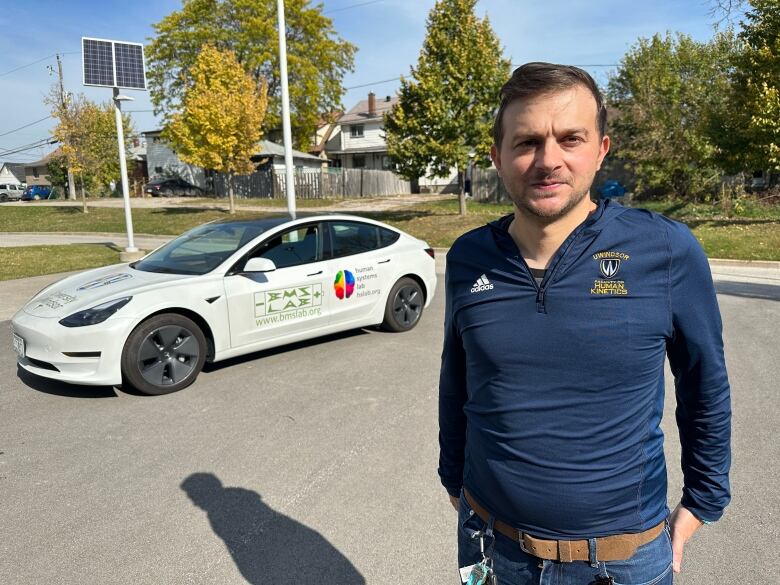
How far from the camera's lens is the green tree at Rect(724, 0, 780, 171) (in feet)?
48.7

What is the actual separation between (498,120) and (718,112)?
60.6 ft

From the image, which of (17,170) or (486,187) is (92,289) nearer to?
(486,187)

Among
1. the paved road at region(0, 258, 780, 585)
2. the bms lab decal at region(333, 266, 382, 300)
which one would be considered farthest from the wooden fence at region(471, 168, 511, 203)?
the paved road at region(0, 258, 780, 585)

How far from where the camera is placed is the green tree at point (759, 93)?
14844mm

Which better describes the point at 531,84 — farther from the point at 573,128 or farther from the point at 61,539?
the point at 61,539

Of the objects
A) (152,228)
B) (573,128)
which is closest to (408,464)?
(573,128)

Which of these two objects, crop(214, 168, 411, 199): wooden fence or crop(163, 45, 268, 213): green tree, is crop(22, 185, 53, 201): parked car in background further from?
crop(163, 45, 268, 213): green tree

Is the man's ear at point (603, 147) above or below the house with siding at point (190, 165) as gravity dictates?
below

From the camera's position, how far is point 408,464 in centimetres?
397

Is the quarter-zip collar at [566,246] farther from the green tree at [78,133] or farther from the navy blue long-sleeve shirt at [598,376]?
the green tree at [78,133]

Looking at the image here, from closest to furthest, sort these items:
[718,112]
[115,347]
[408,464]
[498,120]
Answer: [498,120]
[408,464]
[115,347]
[718,112]

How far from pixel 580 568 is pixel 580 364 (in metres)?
0.50

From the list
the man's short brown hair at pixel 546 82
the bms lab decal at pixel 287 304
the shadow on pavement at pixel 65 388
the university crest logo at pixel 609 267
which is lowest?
the shadow on pavement at pixel 65 388

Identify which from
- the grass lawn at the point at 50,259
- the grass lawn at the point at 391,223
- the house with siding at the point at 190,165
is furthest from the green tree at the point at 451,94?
the house with siding at the point at 190,165
